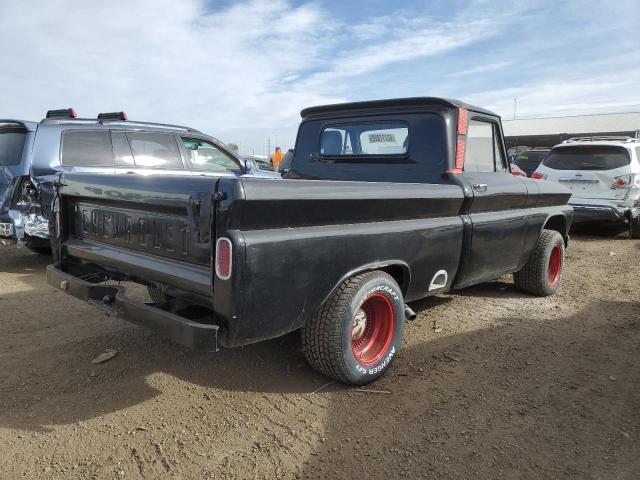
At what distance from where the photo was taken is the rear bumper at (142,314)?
2.24 meters

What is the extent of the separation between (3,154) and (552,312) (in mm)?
6079

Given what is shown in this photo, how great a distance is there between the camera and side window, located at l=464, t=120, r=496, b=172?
393 cm

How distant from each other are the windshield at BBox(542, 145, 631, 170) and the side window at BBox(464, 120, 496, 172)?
5143 mm

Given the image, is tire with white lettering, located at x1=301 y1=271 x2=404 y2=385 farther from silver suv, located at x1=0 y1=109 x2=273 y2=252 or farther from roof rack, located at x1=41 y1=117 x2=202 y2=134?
roof rack, located at x1=41 y1=117 x2=202 y2=134

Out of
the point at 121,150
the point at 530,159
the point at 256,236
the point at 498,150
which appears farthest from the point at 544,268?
the point at 530,159

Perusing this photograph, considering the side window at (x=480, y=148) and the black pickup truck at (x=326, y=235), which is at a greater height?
the side window at (x=480, y=148)

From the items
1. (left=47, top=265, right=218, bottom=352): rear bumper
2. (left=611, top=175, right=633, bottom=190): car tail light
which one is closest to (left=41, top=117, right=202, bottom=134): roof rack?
(left=47, top=265, right=218, bottom=352): rear bumper

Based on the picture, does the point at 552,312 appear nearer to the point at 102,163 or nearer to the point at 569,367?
the point at 569,367

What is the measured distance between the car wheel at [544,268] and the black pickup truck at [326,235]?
0.27 m

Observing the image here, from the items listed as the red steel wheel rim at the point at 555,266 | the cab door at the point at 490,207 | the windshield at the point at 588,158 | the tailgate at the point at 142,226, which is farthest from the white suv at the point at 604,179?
the tailgate at the point at 142,226

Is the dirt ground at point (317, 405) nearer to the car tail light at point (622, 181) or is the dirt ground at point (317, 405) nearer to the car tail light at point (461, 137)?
the car tail light at point (461, 137)

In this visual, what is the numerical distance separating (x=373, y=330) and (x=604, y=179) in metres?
6.92

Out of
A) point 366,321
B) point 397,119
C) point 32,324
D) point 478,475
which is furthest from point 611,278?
point 32,324

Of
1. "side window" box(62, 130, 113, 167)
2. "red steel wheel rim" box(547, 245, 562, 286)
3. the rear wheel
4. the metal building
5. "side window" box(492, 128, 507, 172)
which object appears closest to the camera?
"side window" box(492, 128, 507, 172)
